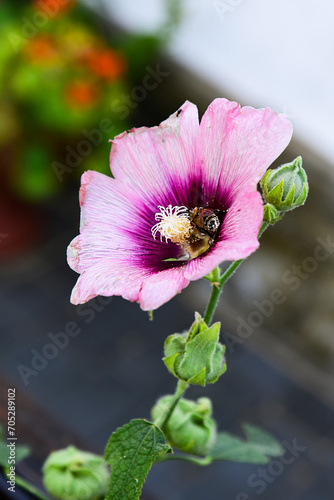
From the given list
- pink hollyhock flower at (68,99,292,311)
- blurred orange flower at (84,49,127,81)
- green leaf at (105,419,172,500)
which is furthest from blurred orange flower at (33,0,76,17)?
green leaf at (105,419,172,500)

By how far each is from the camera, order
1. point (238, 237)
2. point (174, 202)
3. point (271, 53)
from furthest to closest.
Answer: point (271, 53), point (174, 202), point (238, 237)

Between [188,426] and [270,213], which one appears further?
[188,426]

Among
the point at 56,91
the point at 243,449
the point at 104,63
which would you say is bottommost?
the point at 56,91

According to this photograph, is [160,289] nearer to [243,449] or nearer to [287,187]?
[287,187]

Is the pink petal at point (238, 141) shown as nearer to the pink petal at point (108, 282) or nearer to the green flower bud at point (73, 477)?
the pink petal at point (108, 282)

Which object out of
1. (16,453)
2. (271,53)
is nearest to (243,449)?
(16,453)

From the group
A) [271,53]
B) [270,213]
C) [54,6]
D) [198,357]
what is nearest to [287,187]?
[270,213]

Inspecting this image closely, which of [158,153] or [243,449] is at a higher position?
[158,153]

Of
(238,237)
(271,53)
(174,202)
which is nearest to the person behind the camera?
(238,237)
